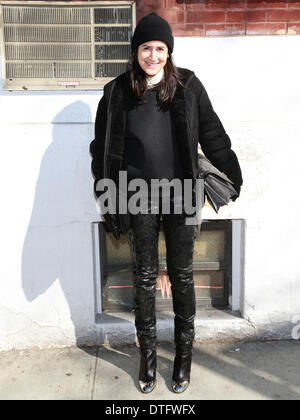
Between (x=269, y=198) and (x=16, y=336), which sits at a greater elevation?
(x=269, y=198)

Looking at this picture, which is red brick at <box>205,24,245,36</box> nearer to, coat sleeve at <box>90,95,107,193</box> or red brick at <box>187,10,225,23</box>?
red brick at <box>187,10,225,23</box>

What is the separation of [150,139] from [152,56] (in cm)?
43

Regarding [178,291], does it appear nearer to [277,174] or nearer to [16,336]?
[277,174]

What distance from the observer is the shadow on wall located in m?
2.96

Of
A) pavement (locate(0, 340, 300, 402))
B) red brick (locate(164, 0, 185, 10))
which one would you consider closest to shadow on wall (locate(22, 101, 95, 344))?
pavement (locate(0, 340, 300, 402))

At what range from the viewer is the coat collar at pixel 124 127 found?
2.36m

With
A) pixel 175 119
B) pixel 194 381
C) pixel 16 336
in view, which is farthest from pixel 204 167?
pixel 16 336

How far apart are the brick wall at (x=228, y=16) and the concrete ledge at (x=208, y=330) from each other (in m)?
2.01

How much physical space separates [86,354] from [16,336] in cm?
53

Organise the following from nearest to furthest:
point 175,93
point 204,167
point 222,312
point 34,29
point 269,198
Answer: point 175,93 → point 204,167 → point 34,29 → point 269,198 → point 222,312

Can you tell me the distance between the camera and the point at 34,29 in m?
Answer: 2.88

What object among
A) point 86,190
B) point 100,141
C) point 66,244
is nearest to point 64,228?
point 66,244

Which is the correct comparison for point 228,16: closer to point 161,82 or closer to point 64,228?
point 161,82

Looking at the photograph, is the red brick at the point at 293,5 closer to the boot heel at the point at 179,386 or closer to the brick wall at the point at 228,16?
the brick wall at the point at 228,16
